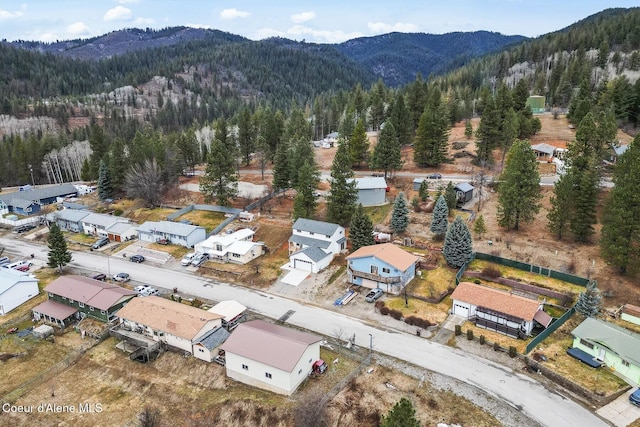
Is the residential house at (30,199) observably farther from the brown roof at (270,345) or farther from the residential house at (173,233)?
the brown roof at (270,345)

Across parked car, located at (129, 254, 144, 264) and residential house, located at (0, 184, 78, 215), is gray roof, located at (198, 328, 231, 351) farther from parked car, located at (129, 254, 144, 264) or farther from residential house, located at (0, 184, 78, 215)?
residential house, located at (0, 184, 78, 215)

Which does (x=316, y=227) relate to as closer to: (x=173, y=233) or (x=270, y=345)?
(x=173, y=233)

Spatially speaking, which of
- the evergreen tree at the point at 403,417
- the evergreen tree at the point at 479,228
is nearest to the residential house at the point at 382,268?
the evergreen tree at the point at 479,228

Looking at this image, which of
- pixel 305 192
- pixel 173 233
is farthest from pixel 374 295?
pixel 173 233

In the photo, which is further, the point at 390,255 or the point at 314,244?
the point at 314,244

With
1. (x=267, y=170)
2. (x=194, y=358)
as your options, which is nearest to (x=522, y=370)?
(x=194, y=358)

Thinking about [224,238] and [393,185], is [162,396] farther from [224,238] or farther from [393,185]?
[393,185]
